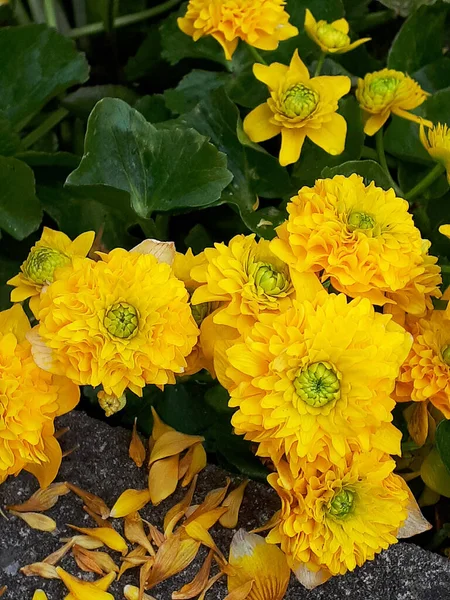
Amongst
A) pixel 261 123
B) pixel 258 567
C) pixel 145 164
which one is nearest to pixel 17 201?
pixel 145 164

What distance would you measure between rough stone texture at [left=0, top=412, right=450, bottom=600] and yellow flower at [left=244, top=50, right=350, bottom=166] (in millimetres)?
407

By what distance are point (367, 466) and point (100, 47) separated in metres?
1.03

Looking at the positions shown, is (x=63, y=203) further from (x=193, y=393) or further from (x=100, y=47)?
(x=100, y=47)

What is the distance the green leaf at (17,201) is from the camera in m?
0.89

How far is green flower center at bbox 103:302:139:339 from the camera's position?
22.7 inches

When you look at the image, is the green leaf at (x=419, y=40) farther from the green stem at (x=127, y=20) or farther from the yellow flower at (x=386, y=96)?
the green stem at (x=127, y=20)

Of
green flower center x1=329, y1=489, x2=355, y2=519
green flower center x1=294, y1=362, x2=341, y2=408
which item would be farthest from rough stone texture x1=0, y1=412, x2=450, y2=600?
green flower center x1=294, y1=362, x2=341, y2=408

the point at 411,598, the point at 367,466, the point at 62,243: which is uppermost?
the point at 62,243

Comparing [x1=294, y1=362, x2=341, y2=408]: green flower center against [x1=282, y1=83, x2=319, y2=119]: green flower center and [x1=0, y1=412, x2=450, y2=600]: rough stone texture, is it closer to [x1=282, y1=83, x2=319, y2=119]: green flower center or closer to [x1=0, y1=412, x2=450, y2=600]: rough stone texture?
[x1=0, y1=412, x2=450, y2=600]: rough stone texture

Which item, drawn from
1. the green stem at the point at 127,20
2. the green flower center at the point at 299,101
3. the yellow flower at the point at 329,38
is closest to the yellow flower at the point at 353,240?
the green flower center at the point at 299,101

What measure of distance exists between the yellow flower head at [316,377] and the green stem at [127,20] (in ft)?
2.76

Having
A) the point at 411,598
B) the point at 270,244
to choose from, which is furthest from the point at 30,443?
the point at 411,598

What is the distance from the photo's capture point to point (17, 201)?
0.91 m

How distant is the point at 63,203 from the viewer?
3.24ft
